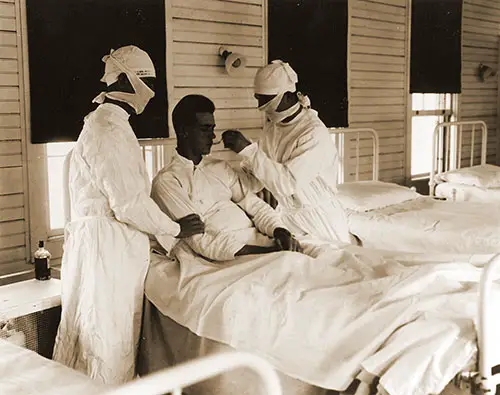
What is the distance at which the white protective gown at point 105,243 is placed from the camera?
117 inches

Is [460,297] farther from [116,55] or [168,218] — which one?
[116,55]

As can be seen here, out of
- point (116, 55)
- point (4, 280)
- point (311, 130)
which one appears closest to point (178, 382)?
point (116, 55)

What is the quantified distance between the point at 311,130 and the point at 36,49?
5.35 ft

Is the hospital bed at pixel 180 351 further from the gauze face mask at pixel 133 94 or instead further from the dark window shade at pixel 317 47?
Answer: the dark window shade at pixel 317 47

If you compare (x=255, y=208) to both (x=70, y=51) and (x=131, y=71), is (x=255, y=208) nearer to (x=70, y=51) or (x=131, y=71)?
(x=131, y=71)

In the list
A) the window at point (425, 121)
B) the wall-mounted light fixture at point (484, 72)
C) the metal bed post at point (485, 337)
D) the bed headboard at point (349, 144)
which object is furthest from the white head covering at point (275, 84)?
the wall-mounted light fixture at point (484, 72)

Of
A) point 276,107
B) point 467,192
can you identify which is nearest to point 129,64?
point 276,107

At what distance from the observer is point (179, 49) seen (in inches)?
186

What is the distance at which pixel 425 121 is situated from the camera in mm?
7309

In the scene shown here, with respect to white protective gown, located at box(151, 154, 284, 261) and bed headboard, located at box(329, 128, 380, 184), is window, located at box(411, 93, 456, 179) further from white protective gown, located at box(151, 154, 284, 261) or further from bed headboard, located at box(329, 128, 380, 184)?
white protective gown, located at box(151, 154, 284, 261)

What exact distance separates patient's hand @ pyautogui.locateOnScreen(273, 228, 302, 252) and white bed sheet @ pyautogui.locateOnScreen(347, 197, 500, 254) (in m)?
1.29

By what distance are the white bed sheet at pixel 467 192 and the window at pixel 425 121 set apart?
3.63 ft

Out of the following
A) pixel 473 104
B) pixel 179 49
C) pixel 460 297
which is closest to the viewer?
pixel 460 297

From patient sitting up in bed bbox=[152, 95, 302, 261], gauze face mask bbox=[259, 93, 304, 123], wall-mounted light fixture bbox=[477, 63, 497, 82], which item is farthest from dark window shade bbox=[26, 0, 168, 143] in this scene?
wall-mounted light fixture bbox=[477, 63, 497, 82]
